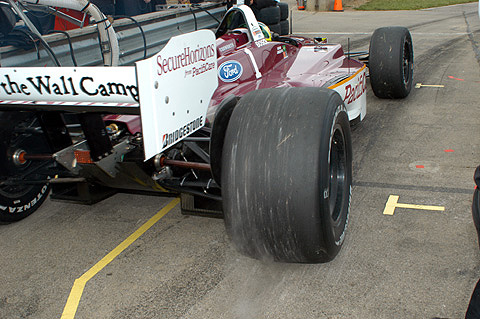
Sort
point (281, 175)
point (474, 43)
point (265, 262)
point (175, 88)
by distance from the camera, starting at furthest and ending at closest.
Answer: point (474, 43)
point (265, 262)
point (175, 88)
point (281, 175)

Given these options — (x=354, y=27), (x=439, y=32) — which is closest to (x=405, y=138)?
(x=439, y=32)

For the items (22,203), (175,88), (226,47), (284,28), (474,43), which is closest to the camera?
(175,88)

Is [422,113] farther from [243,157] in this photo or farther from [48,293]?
[48,293]

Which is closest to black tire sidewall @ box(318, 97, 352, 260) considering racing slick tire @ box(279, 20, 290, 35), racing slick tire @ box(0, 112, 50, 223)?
racing slick tire @ box(0, 112, 50, 223)

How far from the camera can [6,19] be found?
4.01 meters

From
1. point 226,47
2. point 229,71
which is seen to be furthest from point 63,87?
point 226,47

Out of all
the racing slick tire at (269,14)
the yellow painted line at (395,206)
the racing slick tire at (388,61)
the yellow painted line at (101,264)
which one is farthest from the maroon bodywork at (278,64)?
the racing slick tire at (269,14)

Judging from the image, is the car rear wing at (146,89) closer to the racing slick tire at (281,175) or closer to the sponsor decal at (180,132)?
the sponsor decal at (180,132)

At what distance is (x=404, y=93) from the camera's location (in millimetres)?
7367

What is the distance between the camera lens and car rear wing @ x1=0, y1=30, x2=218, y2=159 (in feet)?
8.96

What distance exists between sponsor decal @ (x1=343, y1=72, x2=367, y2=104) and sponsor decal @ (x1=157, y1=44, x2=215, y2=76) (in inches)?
88.2

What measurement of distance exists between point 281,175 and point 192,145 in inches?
41.0

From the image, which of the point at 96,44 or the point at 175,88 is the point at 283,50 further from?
the point at 175,88

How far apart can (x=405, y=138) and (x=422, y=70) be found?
166 inches
